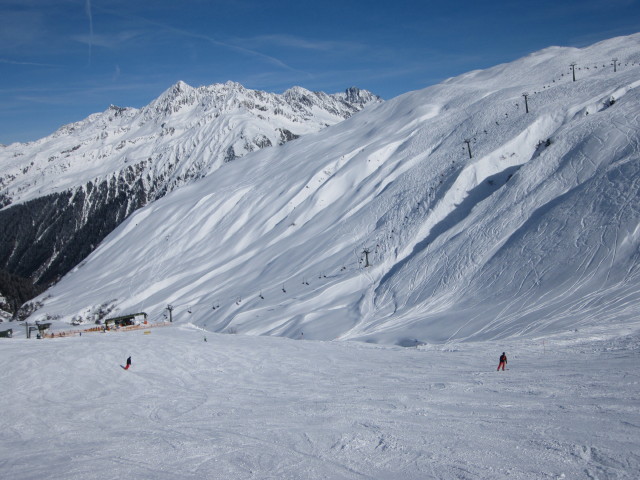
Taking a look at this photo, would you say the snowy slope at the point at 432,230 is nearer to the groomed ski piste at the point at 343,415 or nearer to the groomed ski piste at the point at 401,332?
the groomed ski piste at the point at 401,332

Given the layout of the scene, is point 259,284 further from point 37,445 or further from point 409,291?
point 37,445

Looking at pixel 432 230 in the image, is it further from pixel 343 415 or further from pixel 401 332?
pixel 343 415

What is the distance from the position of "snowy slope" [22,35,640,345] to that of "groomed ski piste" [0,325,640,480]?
8.19 meters

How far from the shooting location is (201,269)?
3103 inches

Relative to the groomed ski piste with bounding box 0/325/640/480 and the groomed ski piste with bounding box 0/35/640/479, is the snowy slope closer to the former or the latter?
the groomed ski piste with bounding box 0/35/640/479

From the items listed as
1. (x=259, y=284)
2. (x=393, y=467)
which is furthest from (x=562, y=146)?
(x=393, y=467)

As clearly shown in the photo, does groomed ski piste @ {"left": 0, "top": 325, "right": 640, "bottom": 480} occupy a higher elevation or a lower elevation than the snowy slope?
lower

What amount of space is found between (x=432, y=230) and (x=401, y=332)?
2096 centimetres

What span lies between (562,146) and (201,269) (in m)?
57.2

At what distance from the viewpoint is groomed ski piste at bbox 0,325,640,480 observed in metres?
10.2

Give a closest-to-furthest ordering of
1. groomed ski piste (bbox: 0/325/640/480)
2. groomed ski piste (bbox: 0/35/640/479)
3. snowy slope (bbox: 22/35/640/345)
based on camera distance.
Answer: groomed ski piste (bbox: 0/325/640/480)
groomed ski piste (bbox: 0/35/640/479)
snowy slope (bbox: 22/35/640/345)

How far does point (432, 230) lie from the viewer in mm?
50469

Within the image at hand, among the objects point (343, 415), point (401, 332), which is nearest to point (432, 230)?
point (401, 332)

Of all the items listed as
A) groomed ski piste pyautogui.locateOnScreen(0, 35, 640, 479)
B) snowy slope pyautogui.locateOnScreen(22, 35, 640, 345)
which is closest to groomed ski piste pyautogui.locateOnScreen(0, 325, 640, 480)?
groomed ski piste pyautogui.locateOnScreen(0, 35, 640, 479)
